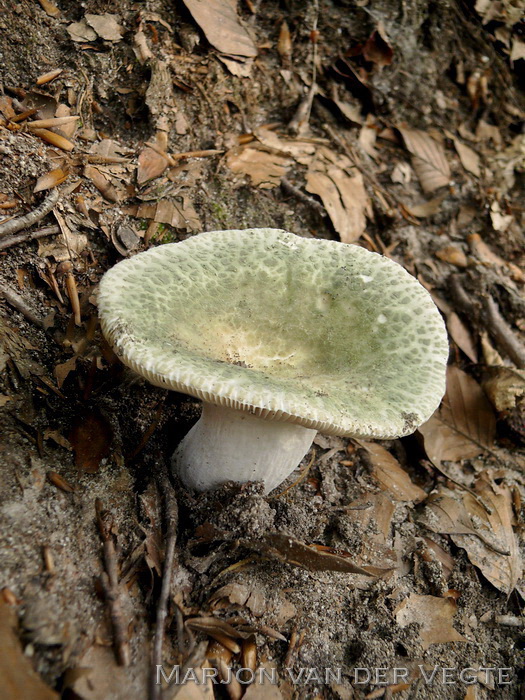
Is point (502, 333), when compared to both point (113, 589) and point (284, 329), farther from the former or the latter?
point (113, 589)

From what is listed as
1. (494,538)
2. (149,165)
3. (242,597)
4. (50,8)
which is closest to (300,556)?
(242,597)

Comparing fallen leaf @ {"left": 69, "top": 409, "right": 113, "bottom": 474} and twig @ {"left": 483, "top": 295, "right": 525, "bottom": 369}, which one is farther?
twig @ {"left": 483, "top": 295, "right": 525, "bottom": 369}

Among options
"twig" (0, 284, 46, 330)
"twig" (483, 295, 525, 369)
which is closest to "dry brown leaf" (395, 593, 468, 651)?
"twig" (483, 295, 525, 369)

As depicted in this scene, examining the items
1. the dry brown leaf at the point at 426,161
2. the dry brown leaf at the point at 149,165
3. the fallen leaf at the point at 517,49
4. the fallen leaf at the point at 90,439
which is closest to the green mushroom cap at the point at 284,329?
the fallen leaf at the point at 90,439

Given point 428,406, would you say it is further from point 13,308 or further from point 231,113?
point 231,113

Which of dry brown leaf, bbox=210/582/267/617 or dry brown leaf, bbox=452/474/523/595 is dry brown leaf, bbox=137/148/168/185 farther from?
dry brown leaf, bbox=452/474/523/595

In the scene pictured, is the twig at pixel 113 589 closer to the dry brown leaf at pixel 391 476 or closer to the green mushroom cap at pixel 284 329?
the green mushroom cap at pixel 284 329
